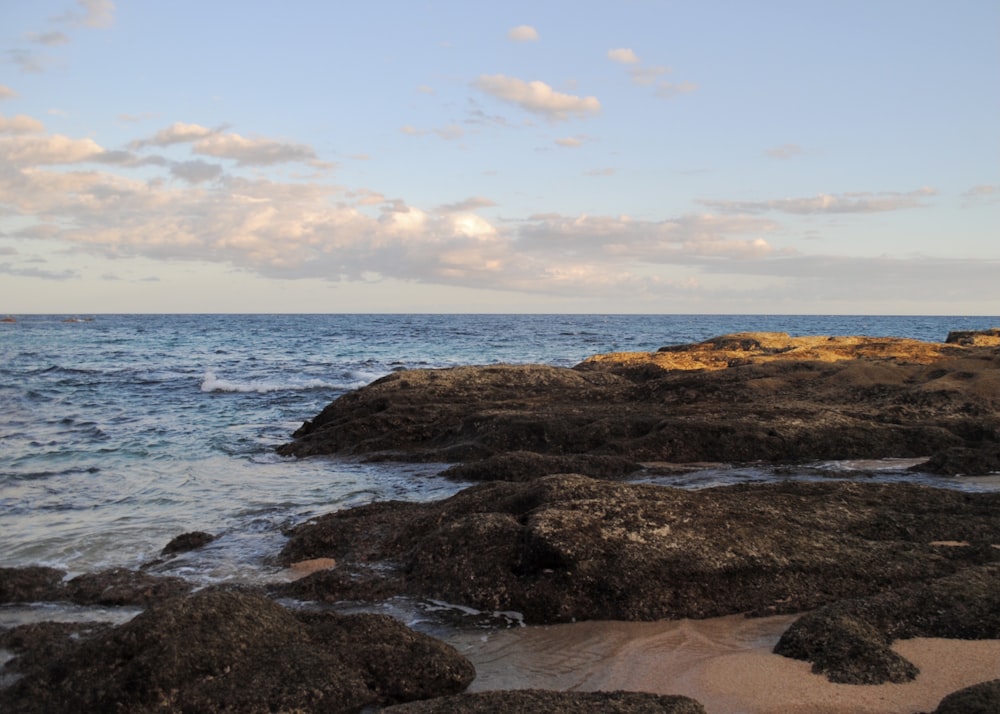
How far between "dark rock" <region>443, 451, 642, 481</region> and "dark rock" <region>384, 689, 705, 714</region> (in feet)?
22.9

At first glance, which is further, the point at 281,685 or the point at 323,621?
the point at 323,621

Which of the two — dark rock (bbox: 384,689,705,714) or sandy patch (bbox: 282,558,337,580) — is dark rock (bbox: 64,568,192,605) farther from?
dark rock (bbox: 384,689,705,714)

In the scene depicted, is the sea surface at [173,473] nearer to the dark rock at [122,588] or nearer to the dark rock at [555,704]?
the dark rock at [122,588]

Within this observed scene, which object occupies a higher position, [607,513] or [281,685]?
[607,513]

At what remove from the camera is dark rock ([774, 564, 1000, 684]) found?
5.27m

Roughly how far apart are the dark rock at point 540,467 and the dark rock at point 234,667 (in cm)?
629

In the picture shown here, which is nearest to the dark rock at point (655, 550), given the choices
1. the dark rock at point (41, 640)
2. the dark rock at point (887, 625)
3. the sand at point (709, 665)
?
the sand at point (709, 665)

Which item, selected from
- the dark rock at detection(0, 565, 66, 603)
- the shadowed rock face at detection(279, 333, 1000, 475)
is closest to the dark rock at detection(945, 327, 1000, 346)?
the shadowed rock face at detection(279, 333, 1000, 475)

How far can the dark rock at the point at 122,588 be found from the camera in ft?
25.2

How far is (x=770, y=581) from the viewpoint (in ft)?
22.9

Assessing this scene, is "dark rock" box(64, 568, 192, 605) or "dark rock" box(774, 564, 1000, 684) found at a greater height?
"dark rock" box(774, 564, 1000, 684)

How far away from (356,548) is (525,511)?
1958 millimetres

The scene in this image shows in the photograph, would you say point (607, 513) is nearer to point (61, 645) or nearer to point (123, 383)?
point (61, 645)

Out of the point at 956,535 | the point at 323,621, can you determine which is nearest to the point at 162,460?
the point at 323,621
